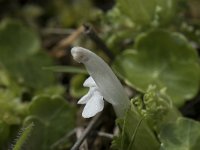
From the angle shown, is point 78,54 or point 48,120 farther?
point 48,120

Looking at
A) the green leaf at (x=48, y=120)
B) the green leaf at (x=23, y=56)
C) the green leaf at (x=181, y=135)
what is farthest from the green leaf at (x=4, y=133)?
the green leaf at (x=181, y=135)

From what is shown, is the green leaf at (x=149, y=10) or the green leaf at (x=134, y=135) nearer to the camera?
the green leaf at (x=134, y=135)

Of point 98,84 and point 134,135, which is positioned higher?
point 98,84

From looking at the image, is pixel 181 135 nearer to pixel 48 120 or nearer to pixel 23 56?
pixel 48 120

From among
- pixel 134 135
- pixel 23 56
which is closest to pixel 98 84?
pixel 134 135

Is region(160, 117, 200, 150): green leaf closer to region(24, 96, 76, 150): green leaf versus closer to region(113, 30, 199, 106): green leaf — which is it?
region(113, 30, 199, 106): green leaf

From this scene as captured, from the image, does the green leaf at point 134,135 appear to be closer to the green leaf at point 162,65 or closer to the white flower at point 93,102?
the white flower at point 93,102

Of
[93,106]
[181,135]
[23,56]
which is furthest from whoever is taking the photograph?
[23,56]
